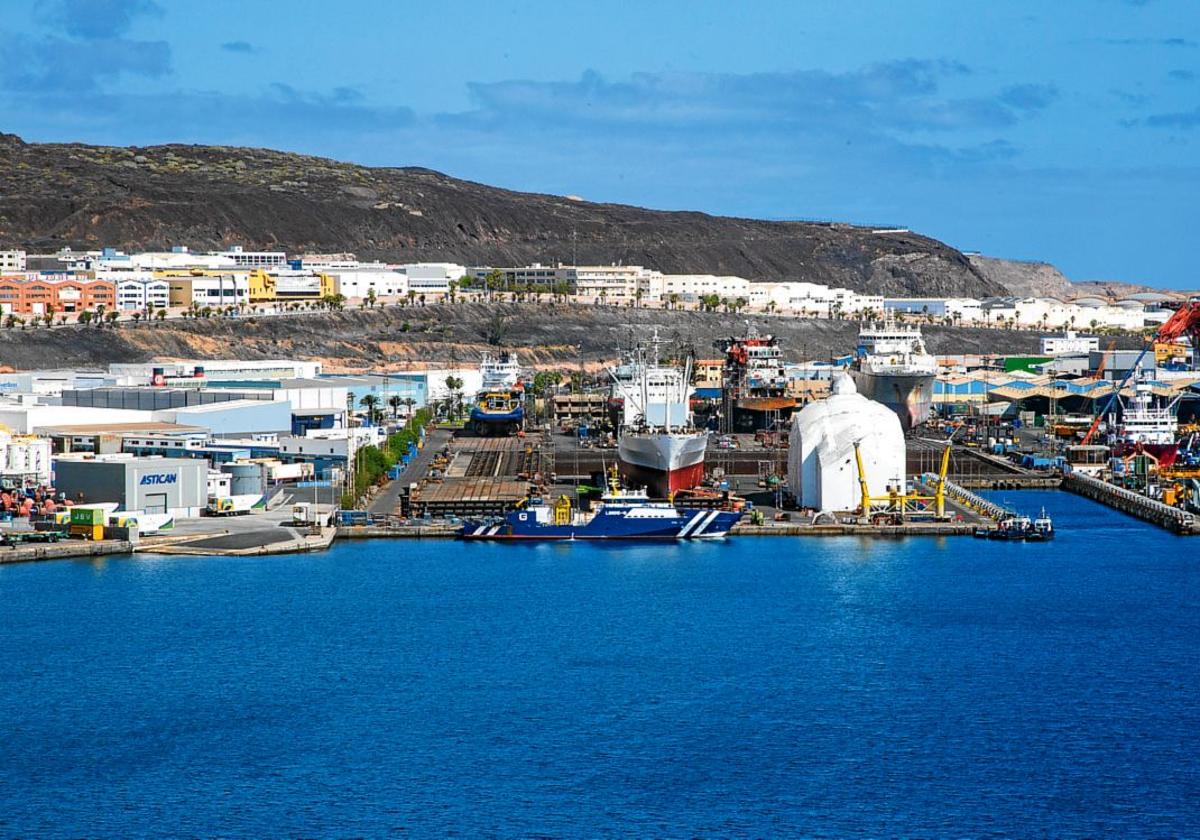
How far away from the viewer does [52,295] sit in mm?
71438

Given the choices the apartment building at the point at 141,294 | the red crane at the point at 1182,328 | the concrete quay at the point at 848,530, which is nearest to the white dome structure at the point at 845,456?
the concrete quay at the point at 848,530

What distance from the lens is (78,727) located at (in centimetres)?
1977

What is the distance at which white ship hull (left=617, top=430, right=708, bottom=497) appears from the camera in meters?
35.7

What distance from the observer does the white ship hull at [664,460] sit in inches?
1406

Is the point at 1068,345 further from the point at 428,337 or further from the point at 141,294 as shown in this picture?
the point at 141,294

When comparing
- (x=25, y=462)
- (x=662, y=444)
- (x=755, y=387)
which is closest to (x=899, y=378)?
(x=755, y=387)

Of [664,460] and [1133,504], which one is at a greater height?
[664,460]

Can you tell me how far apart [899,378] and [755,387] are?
378 cm

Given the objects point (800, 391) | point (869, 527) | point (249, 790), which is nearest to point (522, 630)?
point (249, 790)

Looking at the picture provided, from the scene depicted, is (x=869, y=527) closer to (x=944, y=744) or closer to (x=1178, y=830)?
(x=944, y=744)

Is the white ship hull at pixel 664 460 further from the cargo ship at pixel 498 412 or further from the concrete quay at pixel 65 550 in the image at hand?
the cargo ship at pixel 498 412

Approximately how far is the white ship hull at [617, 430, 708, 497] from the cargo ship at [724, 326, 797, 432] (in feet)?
38.8

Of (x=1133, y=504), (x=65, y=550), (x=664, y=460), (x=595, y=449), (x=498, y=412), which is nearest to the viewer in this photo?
(x=65, y=550)

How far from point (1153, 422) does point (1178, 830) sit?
27.0 meters
